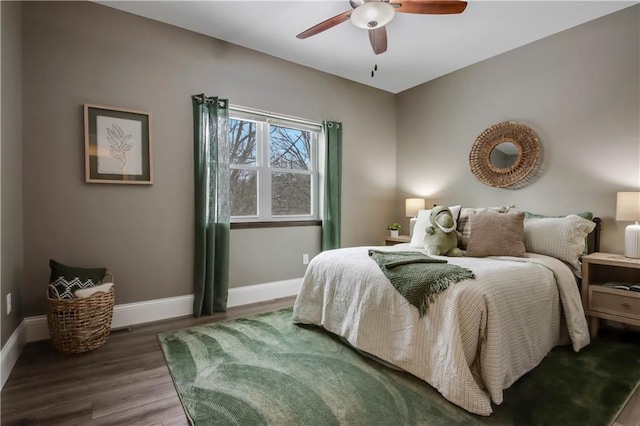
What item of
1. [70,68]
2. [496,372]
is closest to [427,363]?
[496,372]

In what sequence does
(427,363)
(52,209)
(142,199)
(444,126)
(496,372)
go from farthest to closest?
1. (444,126)
2. (142,199)
3. (52,209)
4. (427,363)
5. (496,372)

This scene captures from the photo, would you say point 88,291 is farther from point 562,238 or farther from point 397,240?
point 562,238

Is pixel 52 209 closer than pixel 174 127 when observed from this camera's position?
Yes

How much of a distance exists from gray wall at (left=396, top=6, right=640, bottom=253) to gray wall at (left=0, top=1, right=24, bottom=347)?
13.1 ft

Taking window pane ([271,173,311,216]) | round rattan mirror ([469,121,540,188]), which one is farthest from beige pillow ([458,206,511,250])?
window pane ([271,173,311,216])

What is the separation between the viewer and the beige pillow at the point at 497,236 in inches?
96.7

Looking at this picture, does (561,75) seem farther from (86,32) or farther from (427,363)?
(86,32)

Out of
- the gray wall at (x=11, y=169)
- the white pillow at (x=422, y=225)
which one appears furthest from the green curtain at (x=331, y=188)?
the gray wall at (x=11, y=169)

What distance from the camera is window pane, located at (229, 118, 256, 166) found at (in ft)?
10.9

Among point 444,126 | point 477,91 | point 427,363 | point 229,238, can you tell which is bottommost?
point 427,363

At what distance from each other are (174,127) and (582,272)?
3569 mm

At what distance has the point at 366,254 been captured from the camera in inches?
97.6

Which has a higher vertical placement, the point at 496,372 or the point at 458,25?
the point at 458,25

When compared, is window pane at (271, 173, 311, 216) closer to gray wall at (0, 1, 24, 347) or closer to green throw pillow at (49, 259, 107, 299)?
green throw pillow at (49, 259, 107, 299)
